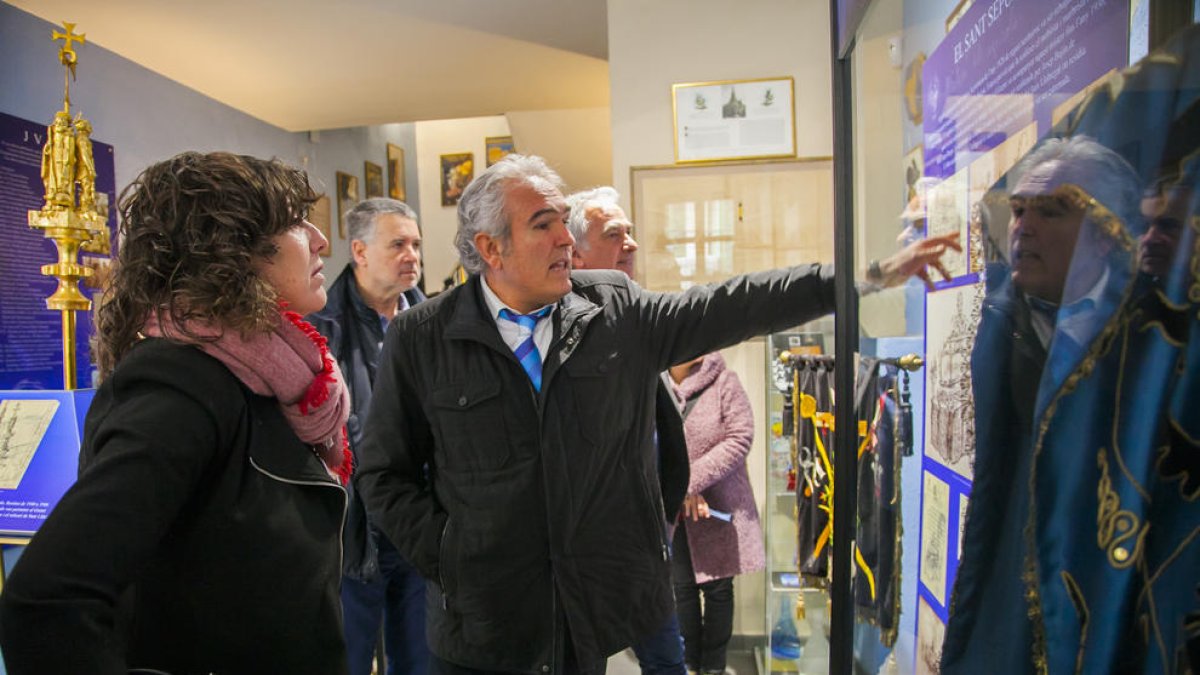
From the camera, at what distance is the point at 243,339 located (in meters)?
1.01

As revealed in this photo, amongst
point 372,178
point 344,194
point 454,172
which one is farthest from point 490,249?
point 454,172

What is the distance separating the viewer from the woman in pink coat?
2893mm

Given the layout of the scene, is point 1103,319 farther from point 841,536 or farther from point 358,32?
point 358,32

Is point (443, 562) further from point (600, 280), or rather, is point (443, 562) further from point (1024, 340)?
point (1024, 340)

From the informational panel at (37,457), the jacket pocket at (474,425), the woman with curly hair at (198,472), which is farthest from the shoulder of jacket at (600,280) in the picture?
the informational panel at (37,457)

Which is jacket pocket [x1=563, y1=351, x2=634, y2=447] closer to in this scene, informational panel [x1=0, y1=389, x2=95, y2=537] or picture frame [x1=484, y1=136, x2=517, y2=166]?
informational panel [x1=0, y1=389, x2=95, y2=537]

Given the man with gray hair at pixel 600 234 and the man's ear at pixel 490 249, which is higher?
the man with gray hair at pixel 600 234

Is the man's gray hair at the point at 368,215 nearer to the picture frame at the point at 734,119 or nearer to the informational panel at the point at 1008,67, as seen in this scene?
the picture frame at the point at 734,119

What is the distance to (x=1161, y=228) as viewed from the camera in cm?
47

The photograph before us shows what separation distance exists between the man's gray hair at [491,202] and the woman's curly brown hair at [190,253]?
2.17 ft

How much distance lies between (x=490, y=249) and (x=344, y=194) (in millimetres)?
5876

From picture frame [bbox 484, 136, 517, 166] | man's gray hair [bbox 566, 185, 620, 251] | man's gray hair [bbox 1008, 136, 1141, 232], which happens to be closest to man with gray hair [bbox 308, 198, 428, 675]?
man's gray hair [bbox 566, 185, 620, 251]

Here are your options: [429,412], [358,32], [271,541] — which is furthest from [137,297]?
[358,32]

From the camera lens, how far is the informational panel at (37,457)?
2.11m
